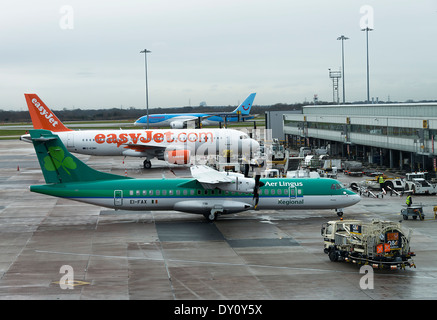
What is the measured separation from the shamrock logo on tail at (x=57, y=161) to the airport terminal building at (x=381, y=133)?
125 feet

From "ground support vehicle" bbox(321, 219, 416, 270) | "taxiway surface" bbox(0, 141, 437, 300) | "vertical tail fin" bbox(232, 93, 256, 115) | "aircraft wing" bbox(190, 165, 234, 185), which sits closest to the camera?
"taxiway surface" bbox(0, 141, 437, 300)

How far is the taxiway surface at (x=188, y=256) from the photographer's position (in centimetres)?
2645

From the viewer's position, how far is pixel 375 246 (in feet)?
96.3

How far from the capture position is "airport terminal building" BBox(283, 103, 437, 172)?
62.4 metres

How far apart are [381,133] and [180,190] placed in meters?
38.7

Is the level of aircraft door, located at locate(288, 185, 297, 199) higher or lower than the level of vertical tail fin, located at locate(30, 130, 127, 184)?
lower

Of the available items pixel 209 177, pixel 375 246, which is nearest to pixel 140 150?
pixel 209 177

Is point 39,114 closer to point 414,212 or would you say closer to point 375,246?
point 414,212

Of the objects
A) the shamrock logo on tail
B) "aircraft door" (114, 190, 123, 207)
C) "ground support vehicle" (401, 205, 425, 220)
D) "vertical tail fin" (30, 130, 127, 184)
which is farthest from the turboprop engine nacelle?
"ground support vehicle" (401, 205, 425, 220)

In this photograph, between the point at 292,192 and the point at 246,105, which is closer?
the point at 292,192

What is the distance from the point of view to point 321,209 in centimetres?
4447

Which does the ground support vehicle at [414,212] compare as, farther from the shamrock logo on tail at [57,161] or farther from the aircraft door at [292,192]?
the shamrock logo on tail at [57,161]

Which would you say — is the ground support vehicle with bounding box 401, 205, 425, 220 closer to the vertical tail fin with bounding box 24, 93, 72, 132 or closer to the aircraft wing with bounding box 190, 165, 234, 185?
the aircraft wing with bounding box 190, 165, 234, 185
